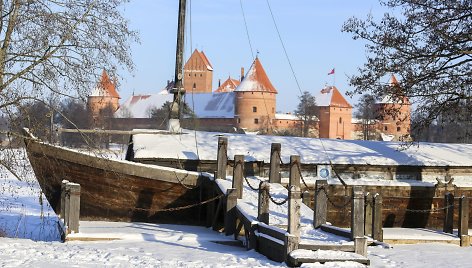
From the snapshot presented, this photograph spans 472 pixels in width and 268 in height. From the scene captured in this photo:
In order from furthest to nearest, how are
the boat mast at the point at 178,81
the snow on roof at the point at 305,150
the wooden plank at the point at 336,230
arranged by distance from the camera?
the boat mast at the point at 178,81, the snow on roof at the point at 305,150, the wooden plank at the point at 336,230

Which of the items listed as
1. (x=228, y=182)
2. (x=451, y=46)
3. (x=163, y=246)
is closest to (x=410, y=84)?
(x=451, y=46)

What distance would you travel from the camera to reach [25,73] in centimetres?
1288

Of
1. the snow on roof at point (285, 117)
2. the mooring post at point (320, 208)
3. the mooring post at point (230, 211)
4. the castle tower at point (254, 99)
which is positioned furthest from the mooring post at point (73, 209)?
the snow on roof at point (285, 117)

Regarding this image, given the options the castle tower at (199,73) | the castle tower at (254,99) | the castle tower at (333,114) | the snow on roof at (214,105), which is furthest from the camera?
the castle tower at (199,73)

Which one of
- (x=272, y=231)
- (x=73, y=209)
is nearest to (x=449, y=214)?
(x=272, y=231)

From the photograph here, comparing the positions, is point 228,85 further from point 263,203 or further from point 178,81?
point 263,203

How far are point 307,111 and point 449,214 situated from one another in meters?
77.5

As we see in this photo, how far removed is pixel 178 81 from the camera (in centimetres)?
2044

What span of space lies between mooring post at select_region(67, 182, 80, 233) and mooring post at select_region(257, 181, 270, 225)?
359 cm

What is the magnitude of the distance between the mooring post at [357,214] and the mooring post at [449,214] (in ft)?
22.1

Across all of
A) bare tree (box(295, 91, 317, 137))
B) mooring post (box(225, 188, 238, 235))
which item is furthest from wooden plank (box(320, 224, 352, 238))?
bare tree (box(295, 91, 317, 137))

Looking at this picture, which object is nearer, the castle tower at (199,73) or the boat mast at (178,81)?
the boat mast at (178,81)

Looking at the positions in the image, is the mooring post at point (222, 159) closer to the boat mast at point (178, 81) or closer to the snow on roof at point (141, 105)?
the boat mast at point (178, 81)

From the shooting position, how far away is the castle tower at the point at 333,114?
341 ft
